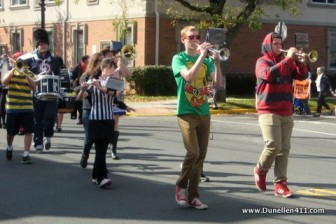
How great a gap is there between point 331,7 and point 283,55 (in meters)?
28.5

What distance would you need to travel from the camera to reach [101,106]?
895cm

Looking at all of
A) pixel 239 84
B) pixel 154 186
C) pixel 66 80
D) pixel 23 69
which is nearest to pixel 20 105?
pixel 23 69

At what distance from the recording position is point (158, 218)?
23.9 ft

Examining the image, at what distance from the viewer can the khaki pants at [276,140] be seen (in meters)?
8.13

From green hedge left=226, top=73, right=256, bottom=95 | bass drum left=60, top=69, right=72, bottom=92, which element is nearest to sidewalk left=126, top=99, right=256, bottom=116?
green hedge left=226, top=73, right=256, bottom=95

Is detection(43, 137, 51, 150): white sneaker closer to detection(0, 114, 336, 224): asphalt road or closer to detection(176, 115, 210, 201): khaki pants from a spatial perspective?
detection(0, 114, 336, 224): asphalt road

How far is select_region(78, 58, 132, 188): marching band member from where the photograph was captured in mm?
8891

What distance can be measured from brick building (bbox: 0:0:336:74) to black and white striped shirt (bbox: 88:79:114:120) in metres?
20.6

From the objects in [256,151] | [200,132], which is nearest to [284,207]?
[200,132]

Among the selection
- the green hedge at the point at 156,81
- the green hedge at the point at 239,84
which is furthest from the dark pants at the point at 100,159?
the green hedge at the point at 239,84

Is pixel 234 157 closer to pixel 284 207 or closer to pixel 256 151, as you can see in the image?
pixel 256 151

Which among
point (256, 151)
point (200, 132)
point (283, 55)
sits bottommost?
point (256, 151)

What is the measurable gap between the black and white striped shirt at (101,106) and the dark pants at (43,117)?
3.11m

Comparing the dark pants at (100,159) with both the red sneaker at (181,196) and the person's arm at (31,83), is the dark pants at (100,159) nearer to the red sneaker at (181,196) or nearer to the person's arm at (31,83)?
the red sneaker at (181,196)
